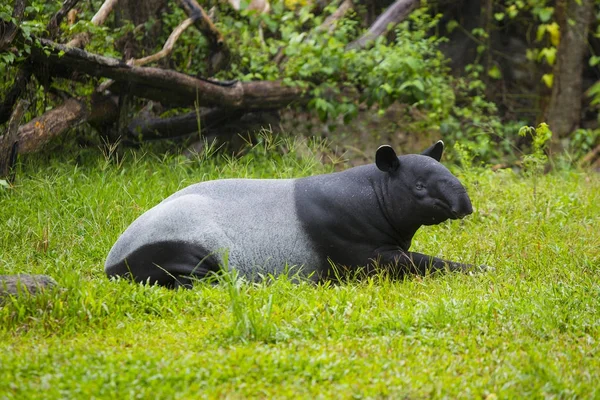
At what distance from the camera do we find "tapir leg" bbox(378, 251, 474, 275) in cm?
612

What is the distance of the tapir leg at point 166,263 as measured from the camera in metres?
5.84

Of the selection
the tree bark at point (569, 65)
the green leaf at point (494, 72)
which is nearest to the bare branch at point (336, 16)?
the green leaf at point (494, 72)

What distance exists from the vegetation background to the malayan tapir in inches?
11.3

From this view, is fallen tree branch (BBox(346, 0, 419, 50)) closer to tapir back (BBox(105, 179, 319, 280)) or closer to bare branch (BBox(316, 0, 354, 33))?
bare branch (BBox(316, 0, 354, 33))

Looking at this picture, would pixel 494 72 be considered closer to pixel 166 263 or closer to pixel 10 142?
pixel 10 142

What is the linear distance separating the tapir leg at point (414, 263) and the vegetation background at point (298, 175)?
0.13 m

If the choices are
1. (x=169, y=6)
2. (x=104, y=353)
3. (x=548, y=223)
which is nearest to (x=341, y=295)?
(x=104, y=353)

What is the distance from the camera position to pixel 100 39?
9172 mm

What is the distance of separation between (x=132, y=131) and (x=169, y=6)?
5.93 ft

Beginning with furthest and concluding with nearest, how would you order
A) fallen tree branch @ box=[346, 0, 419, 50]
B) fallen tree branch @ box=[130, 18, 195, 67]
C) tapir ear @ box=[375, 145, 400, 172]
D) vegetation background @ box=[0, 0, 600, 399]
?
fallen tree branch @ box=[346, 0, 419, 50] < fallen tree branch @ box=[130, 18, 195, 67] < tapir ear @ box=[375, 145, 400, 172] < vegetation background @ box=[0, 0, 600, 399]

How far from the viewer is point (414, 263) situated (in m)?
6.18

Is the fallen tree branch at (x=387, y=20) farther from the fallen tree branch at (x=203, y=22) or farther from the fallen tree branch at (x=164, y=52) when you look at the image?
the fallen tree branch at (x=164, y=52)

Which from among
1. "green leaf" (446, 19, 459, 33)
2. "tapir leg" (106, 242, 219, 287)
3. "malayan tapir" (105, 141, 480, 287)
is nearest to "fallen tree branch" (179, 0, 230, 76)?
"green leaf" (446, 19, 459, 33)

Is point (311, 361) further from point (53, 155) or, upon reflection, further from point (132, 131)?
point (132, 131)
